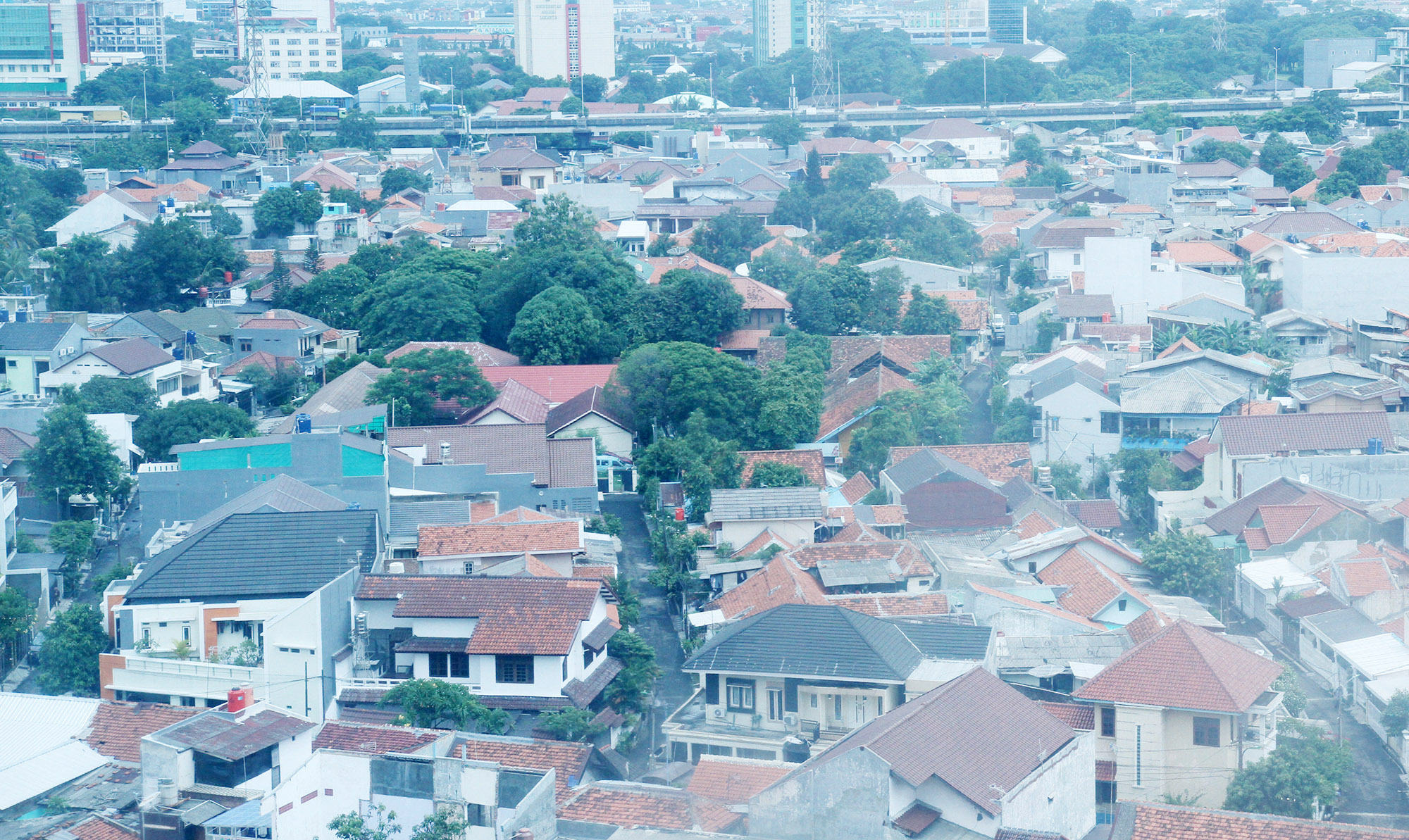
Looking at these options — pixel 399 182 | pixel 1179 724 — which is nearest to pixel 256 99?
pixel 399 182

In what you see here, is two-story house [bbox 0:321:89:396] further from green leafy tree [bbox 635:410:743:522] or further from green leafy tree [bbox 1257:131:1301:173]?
green leafy tree [bbox 1257:131:1301:173]

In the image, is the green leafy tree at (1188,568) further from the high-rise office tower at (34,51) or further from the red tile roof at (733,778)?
the high-rise office tower at (34,51)

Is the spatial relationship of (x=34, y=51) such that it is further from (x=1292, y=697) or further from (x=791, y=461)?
(x=1292, y=697)

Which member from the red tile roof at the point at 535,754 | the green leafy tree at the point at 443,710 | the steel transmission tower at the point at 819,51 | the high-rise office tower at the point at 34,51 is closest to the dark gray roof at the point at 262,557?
the green leafy tree at the point at 443,710

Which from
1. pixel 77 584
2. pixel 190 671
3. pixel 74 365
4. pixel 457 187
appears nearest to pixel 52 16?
pixel 457 187

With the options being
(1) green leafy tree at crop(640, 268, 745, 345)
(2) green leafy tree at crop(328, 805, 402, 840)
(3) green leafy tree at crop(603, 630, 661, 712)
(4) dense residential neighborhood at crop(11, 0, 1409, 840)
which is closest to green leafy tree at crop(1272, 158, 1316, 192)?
(4) dense residential neighborhood at crop(11, 0, 1409, 840)

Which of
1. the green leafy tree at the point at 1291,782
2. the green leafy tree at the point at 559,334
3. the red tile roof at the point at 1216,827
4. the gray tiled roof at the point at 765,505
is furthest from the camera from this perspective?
the green leafy tree at the point at 559,334
